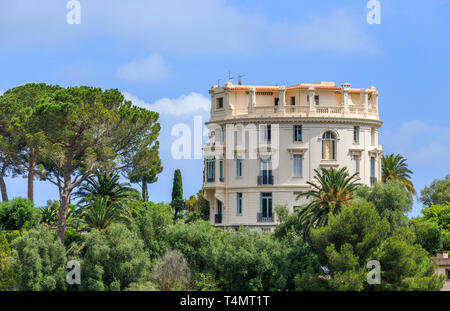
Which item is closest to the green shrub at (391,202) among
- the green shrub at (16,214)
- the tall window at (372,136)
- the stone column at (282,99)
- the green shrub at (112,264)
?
the green shrub at (112,264)

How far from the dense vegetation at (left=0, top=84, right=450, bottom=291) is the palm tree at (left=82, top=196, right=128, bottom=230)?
9 centimetres

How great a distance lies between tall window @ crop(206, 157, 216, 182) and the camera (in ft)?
298

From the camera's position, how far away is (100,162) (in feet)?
Result: 256

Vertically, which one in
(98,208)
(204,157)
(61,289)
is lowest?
(61,289)

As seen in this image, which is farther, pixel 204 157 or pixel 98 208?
pixel 204 157

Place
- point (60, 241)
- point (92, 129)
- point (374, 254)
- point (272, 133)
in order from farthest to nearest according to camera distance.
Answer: point (272, 133)
point (92, 129)
point (60, 241)
point (374, 254)

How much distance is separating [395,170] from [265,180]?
68.4ft

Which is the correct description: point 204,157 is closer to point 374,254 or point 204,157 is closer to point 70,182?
point 70,182

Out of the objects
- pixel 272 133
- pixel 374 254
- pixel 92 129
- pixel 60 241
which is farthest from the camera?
pixel 272 133

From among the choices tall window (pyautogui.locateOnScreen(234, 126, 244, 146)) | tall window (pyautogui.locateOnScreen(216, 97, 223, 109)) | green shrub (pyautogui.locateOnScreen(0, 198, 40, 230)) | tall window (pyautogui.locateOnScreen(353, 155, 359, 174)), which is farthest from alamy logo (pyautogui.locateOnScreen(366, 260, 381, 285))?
tall window (pyautogui.locateOnScreen(216, 97, 223, 109))

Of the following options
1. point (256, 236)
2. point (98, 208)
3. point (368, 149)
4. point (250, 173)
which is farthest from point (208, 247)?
point (368, 149)

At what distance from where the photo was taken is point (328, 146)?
8906cm

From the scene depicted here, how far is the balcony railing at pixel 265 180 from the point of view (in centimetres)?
8850

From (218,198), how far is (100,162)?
14826 mm
